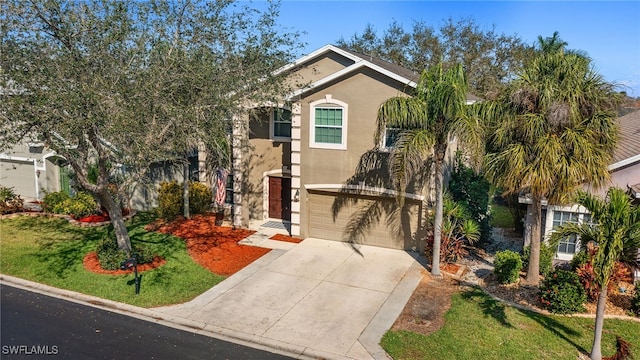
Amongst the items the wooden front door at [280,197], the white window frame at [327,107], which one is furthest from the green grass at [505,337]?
the wooden front door at [280,197]

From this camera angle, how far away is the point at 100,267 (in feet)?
46.5

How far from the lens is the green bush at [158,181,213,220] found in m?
19.8

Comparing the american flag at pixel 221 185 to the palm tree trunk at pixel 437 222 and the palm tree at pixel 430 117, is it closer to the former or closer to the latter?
the palm tree at pixel 430 117

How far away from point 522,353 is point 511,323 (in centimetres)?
134

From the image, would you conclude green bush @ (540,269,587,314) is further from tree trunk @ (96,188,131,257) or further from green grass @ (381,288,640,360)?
tree trunk @ (96,188,131,257)

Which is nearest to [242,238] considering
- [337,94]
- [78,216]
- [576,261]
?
[337,94]

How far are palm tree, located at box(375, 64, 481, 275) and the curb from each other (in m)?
6.26

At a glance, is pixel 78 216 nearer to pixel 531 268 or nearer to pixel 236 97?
pixel 236 97

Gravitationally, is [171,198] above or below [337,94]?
below

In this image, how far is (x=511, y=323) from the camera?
10867 millimetres

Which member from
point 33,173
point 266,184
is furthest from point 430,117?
point 33,173

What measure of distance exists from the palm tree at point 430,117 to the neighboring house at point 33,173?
17.6m

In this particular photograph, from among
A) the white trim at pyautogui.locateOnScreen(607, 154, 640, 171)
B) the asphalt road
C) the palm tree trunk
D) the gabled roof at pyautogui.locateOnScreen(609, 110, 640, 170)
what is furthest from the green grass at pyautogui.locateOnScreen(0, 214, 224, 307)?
the gabled roof at pyautogui.locateOnScreen(609, 110, 640, 170)

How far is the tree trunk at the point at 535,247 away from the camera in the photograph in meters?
12.5
